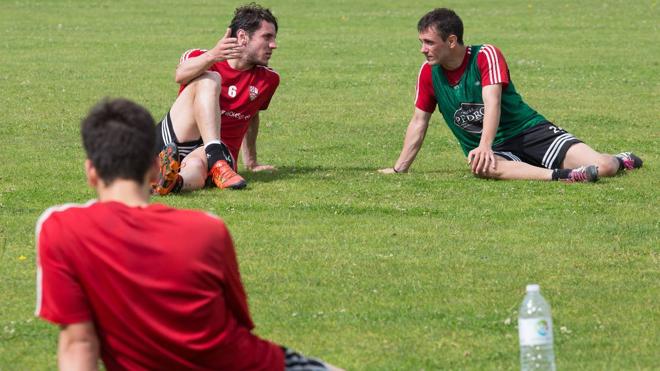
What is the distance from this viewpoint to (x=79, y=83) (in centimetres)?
1933

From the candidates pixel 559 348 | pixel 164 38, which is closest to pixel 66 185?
pixel 559 348

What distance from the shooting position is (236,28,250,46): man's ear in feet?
38.1

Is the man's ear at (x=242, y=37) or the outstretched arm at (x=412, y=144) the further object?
the outstretched arm at (x=412, y=144)

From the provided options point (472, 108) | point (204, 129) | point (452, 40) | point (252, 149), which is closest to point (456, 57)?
point (452, 40)

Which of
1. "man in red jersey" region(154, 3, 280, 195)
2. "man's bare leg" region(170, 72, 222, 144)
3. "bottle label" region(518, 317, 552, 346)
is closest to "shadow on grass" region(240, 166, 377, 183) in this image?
"man in red jersey" region(154, 3, 280, 195)

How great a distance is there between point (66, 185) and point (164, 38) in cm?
1444

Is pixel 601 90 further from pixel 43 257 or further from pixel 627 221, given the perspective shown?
pixel 43 257

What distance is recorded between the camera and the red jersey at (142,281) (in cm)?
452

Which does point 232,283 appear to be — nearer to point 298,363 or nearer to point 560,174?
point 298,363

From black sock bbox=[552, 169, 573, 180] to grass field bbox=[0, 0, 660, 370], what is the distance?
0.81 feet

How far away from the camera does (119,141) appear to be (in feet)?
15.2

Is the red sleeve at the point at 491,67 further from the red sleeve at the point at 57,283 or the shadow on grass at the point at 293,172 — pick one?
the red sleeve at the point at 57,283

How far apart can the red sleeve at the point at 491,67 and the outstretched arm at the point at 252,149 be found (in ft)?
7.07

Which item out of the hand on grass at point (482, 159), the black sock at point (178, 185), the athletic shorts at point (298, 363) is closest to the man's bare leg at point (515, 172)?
the hand on grass at point (482, 159)
